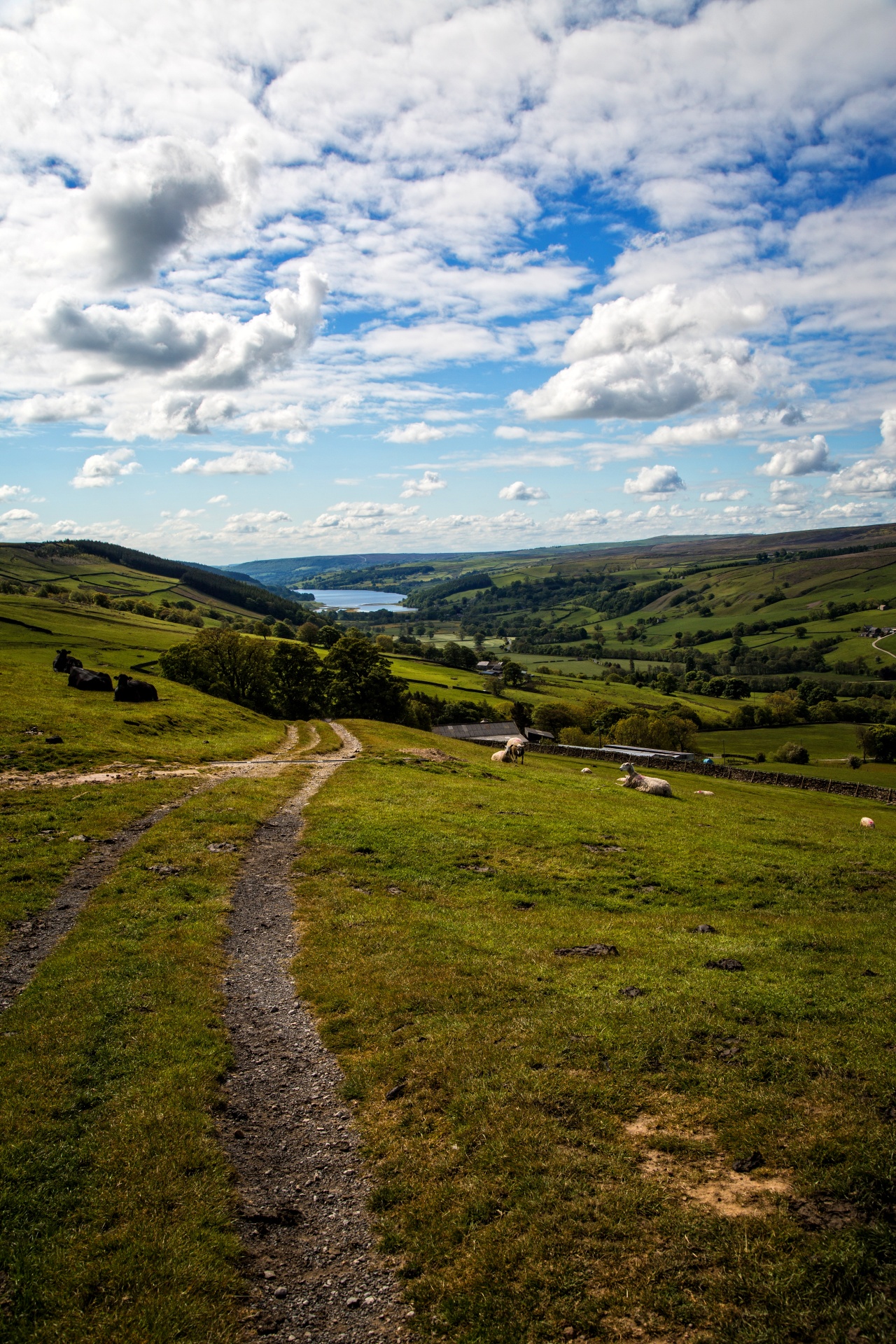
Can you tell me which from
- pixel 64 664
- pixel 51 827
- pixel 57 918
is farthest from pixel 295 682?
pixel 57 918

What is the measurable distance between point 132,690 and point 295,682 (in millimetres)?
33009

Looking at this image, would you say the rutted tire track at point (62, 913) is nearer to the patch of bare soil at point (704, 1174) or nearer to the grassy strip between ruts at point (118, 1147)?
the grassy strip between ruts at point (118, 1147)

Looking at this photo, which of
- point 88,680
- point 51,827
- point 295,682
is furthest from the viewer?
point 295,682

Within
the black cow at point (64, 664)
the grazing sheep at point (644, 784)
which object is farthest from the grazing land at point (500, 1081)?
the black cow at point (64, 664)

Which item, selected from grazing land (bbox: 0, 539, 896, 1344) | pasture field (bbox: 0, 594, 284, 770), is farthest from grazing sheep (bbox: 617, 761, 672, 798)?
pasture field (bbox: 0, 594, 284, 770)

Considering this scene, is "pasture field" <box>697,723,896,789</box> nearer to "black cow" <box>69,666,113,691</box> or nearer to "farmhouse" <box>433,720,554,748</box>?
"farmhouse" <box>433,720,554,748</box>

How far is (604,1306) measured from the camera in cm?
701

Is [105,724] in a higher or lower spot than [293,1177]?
higher

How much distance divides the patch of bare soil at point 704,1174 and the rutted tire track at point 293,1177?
3.83 meters

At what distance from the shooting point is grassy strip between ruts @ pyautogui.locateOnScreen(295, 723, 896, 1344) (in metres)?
7.17

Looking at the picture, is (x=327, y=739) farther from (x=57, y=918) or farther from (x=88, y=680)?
(x=57, y=918)

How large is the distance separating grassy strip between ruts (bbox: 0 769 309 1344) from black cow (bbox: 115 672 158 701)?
40.3 m

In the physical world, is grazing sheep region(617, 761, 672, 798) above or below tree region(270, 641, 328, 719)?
below

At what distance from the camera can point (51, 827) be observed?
2422cm
